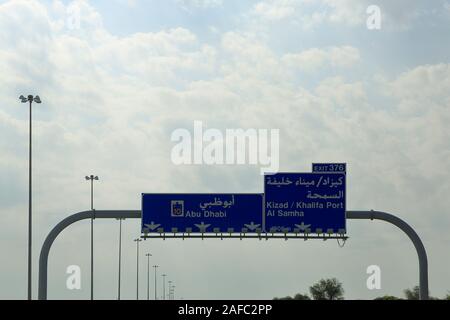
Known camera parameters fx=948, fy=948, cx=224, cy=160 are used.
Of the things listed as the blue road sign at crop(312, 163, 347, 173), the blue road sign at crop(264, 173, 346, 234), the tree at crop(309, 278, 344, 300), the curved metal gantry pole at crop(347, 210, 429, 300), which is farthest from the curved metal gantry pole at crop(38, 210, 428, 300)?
the tree at crop(309, 278, 344, 300)

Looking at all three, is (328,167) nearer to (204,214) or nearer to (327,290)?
(204,214)

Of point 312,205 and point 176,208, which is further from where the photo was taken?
point 176,208

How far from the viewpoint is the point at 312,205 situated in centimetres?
4756

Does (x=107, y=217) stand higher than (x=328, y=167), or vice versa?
(x=328, y=167)

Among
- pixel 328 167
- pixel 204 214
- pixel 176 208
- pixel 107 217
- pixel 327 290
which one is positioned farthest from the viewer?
pixel 327 290

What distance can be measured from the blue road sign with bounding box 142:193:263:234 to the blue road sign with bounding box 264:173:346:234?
1.32m

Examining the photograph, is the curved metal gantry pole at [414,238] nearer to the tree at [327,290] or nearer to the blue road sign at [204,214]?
the blue road sign at [204,214]

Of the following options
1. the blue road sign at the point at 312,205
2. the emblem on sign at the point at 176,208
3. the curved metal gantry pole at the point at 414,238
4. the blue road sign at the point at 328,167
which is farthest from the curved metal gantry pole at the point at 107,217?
the emblem on sign at the point at 176,208

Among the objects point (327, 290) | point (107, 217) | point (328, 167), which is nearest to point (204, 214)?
point (107, 217)

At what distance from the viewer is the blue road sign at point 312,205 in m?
47.6

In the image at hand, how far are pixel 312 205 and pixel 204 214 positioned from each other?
5472 mm
